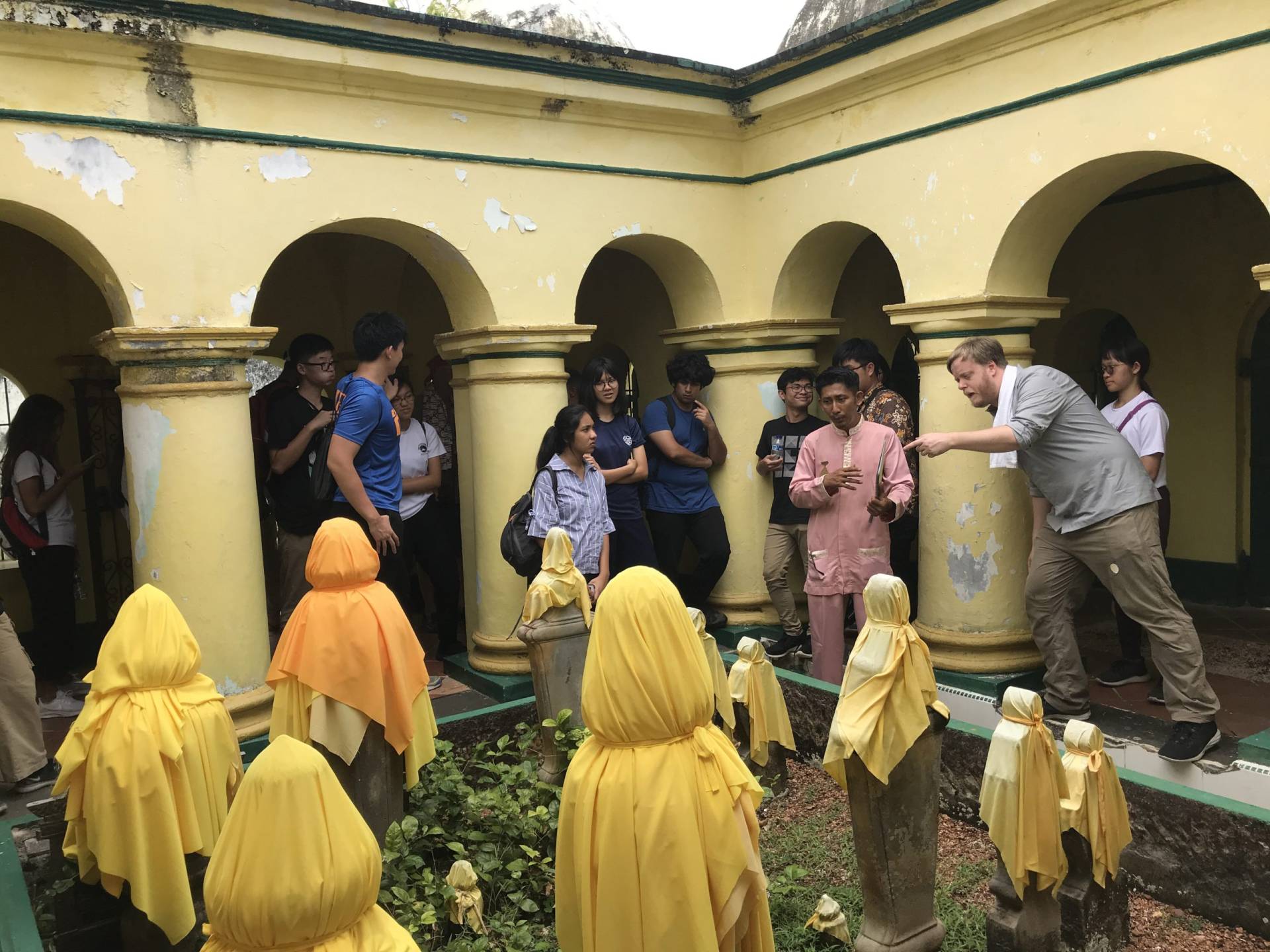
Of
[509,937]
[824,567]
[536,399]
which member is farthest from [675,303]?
[509,937]

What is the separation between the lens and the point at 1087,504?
192 inches

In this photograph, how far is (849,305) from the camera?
29.2ft

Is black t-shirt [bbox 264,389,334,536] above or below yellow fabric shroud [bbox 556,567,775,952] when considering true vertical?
above

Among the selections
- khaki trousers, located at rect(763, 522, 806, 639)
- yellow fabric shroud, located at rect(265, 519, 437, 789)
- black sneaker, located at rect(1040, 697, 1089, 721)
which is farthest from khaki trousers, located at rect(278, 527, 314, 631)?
black sneaker, located at rect(1040, 697, 1089, 721)

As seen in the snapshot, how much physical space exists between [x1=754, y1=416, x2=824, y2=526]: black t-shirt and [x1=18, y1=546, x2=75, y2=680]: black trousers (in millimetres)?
4315

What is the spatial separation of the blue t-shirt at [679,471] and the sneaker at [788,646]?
1.00 meters

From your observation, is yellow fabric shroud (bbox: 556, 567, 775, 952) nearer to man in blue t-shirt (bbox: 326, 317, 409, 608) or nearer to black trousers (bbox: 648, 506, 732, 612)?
man in blue t-shirt (bbox: 326, 317, 409, 608)

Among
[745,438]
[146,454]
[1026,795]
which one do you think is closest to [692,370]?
[745,438]

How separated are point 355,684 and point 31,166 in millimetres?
2949

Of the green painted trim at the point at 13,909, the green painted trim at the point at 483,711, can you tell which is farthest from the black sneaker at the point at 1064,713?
the green painted trim at the point at 13,909

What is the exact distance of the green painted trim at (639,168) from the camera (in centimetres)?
475

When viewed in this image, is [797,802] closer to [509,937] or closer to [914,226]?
[509,937]

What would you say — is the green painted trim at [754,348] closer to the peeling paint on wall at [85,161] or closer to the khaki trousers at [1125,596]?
the khaki trousers at [1125,596]

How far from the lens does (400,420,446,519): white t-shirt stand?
6.47 m
